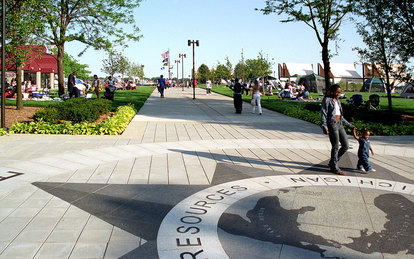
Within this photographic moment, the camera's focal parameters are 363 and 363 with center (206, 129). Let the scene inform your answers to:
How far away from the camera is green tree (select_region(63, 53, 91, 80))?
84.9 metres

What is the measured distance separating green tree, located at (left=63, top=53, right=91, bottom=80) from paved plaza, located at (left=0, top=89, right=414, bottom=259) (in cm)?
8038

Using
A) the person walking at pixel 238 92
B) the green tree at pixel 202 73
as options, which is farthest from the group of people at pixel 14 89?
the green tree at pixel 202 73

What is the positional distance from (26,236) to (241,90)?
13371 mm

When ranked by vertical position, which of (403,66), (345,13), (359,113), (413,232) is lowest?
(413,232)

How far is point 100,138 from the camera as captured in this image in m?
9.83

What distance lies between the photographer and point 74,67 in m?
90.9

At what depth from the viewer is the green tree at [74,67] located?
278 feet

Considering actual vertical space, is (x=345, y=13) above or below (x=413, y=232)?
above

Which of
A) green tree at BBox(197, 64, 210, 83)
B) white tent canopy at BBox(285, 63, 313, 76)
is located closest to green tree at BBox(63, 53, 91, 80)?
green tree at BBox(197, 64, 210, 83)

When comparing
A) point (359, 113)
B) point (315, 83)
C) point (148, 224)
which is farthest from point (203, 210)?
point (315, 83)

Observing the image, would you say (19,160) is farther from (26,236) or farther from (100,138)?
(26,236)

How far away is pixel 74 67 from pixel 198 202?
9372cm

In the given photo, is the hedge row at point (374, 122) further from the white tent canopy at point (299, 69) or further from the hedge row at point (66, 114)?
the white tent canopy at point (299, 69)

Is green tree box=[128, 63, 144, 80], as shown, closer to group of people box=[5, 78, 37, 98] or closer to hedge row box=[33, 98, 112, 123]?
group of people box=[5, 78, 37, 98]
